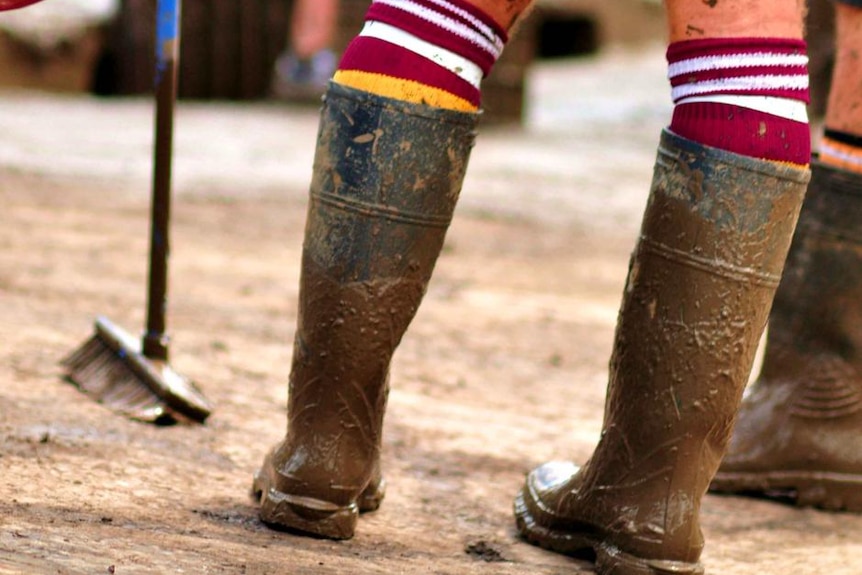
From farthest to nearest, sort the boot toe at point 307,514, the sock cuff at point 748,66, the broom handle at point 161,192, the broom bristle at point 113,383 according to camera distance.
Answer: the broom handle at point 161,192 → the broom bristle at point 113,383 → the boot toe at point 307,514 → the sock cuff at point 748,66

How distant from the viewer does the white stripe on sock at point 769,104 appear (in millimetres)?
1203

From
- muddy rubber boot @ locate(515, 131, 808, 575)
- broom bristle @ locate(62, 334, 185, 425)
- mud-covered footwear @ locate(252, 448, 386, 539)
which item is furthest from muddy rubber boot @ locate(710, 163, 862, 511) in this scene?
broom bristle @ locate(62, 334, 185, 425)

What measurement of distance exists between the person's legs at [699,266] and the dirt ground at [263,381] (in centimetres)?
15

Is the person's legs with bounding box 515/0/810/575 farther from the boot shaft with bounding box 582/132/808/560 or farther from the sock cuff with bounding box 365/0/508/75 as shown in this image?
the sock cuff with bounding box 365/0/508/75

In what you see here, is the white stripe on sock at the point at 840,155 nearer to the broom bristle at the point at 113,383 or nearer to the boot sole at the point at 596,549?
the boot sole at the point at 596,549

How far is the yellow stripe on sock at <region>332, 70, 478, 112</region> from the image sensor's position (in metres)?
1.23

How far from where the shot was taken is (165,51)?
5.87 ft

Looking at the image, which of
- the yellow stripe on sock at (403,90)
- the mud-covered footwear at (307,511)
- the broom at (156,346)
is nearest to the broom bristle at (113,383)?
the broom at (156,346)

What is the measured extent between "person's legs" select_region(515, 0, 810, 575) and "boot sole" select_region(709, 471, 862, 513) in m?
0.49

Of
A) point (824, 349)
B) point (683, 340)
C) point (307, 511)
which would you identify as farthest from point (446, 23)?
point (824, 349)

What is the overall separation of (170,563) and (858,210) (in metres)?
1.07

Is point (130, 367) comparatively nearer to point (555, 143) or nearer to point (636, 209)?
point (636, 209)

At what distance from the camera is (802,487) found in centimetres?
175

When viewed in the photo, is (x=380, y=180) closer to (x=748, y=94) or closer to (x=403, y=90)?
(x=403, y=90)
